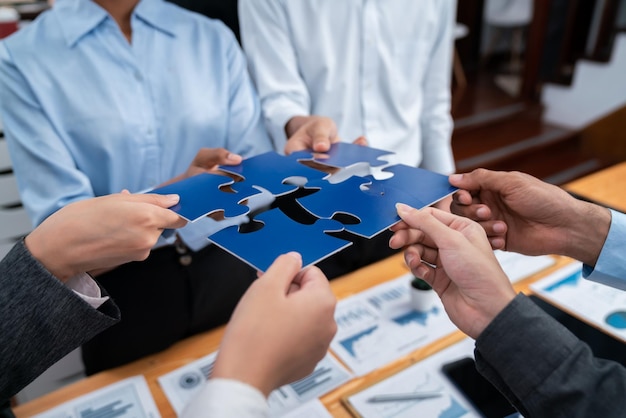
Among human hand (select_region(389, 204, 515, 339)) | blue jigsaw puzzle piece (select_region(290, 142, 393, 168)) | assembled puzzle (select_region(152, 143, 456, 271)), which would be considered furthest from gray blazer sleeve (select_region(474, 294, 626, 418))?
blue jigsaw puzzle piece (select_region(290, 142, 393, 168))

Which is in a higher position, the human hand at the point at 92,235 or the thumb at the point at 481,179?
the human hand at the point at 92,235

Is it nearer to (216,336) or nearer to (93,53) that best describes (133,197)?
(216,336)

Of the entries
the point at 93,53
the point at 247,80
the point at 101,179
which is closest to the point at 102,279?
the point at 101,179

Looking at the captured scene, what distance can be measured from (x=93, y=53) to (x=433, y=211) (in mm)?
1067

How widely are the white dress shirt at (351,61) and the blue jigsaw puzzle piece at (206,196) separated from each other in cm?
59

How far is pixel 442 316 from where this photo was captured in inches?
47.0

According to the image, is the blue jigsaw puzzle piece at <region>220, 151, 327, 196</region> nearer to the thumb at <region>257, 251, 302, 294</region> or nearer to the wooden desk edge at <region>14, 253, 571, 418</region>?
the thumb at <region>257, 251, 302, 294</region>

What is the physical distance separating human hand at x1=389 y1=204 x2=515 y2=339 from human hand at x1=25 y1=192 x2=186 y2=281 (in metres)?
0.43

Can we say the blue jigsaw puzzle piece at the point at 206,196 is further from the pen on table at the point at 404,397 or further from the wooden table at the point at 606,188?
the wooden table at the point at 606,188

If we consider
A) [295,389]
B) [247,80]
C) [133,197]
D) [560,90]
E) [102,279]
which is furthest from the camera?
[560,90]

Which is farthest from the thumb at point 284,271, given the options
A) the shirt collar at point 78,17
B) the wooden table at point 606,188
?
the wooden table at point 606,188

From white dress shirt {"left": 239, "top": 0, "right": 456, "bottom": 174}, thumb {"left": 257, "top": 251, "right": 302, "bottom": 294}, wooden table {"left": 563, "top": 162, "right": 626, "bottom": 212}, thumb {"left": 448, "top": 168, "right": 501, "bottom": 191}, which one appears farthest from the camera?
wooden table {"left": 563, "top": 162, "right": 626, "bottom": 212}

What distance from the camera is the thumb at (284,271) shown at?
0.64m

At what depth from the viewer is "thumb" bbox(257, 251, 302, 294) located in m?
0.64
